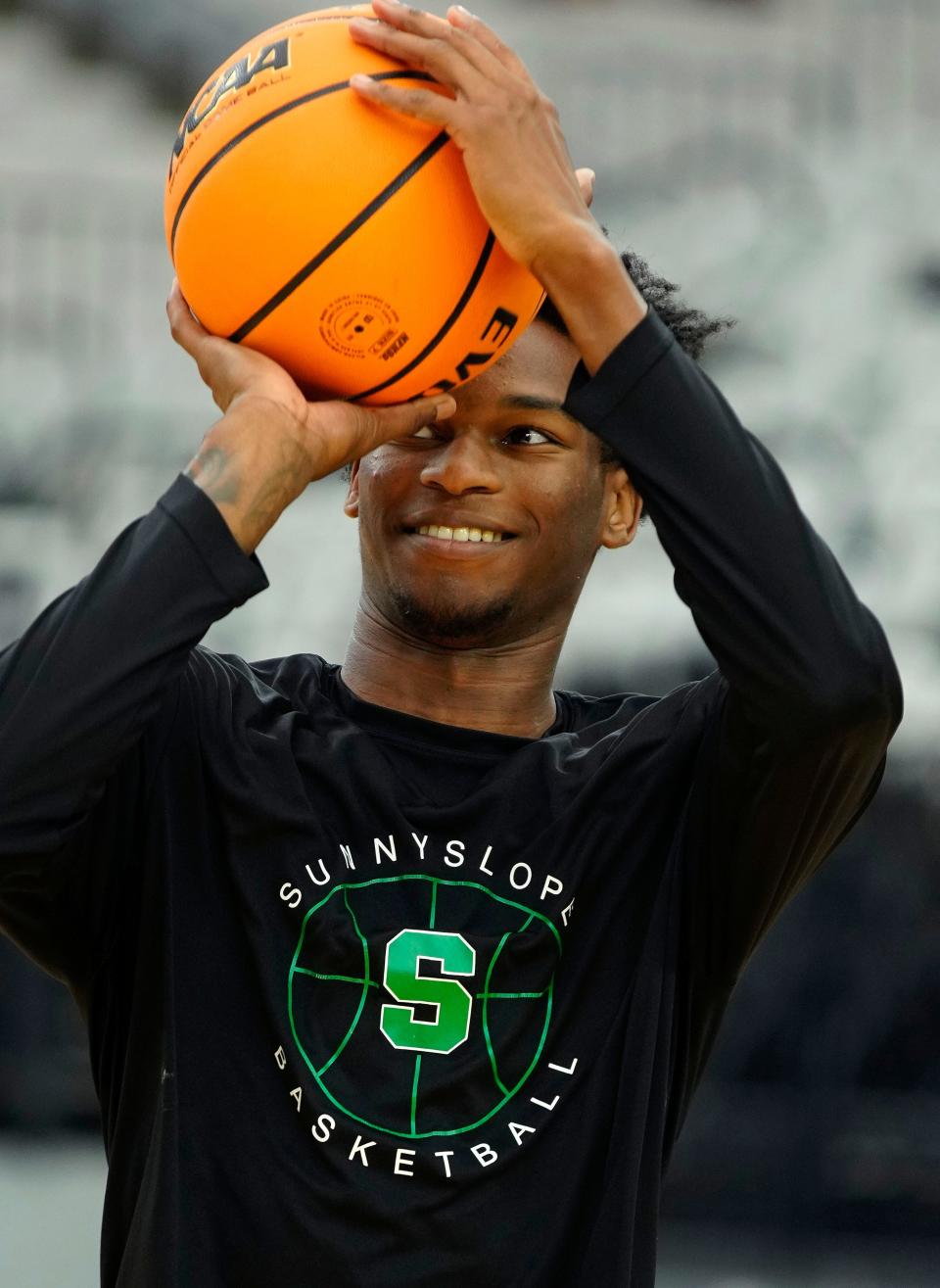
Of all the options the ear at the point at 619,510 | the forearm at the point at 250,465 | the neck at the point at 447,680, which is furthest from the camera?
the ear at the point at 619,510

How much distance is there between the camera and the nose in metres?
2.50

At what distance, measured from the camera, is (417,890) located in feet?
7.89

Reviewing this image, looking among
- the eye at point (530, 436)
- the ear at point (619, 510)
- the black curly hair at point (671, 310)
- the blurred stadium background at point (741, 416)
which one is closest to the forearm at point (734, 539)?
the eye at point (530, 436)

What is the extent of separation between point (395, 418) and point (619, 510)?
62 cm

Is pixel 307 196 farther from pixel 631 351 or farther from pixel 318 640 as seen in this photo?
pixel 318 640

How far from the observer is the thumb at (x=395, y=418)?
2.31 m

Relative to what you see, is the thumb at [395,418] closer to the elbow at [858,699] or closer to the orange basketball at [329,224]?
the orange basketball at [329,224]

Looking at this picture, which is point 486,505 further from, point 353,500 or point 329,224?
point 329,224

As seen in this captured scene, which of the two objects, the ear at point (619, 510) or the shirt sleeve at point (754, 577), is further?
the ear at point (619, 510)

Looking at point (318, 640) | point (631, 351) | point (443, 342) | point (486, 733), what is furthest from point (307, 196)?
point (318, 640)

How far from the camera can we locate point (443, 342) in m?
2.29

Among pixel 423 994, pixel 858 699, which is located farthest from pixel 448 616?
pixel 858 699

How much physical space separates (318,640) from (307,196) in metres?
4.69

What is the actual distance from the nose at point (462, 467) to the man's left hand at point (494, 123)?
1.26 feet
